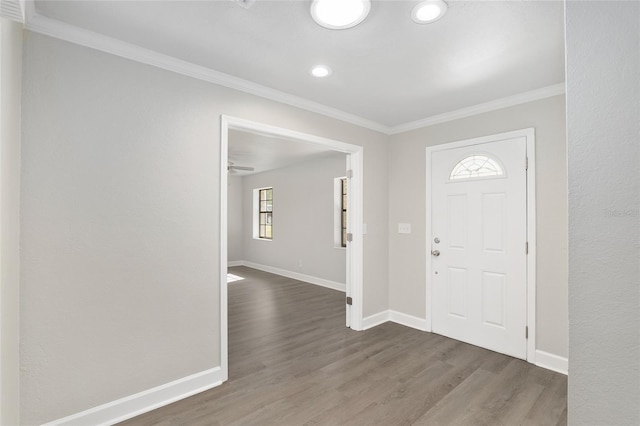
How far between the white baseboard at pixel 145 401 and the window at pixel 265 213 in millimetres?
5356

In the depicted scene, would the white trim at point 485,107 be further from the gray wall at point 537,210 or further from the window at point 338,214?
the window at point 338,214

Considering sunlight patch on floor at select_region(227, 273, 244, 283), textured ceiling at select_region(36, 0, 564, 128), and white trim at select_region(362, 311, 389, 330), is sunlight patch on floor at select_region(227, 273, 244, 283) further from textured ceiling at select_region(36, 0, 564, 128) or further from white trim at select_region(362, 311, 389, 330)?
textured ceiling at select_region(36, 0, 564, 128)

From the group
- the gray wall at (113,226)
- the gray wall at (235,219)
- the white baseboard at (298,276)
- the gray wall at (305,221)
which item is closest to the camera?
the gray wall at (113,226)

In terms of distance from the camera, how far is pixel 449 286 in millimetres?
3410

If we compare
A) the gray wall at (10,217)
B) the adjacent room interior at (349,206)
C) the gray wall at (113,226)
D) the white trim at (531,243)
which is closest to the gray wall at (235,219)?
the adjacent room interior at (349,206)

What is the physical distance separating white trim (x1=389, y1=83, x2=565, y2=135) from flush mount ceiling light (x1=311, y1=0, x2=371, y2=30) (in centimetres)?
195

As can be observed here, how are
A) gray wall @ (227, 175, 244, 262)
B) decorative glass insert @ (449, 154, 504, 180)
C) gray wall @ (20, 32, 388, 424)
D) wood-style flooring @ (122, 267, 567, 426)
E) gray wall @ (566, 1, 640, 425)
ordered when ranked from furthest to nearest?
1. gray wall @ (227, 175, 244, 262)
2. decorative glass insert @ (449, 154, 504, 180)
3. wood-style flooring @ (122, 267, 567, 426)
4. gray wall @ (20, 32, 388, 424)
5. gray wall @ (566, 1, 640, 425)

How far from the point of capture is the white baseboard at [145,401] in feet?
6.23

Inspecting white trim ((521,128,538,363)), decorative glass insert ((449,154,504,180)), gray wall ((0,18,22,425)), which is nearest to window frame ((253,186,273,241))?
decorative glass insert ((449,154,504,180))

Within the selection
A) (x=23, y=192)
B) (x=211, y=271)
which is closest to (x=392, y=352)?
(x=211, y=271)

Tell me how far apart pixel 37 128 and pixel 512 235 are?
3733 millimetres

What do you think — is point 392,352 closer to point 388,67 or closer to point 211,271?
point 211,271

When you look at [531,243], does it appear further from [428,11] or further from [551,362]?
[428,11]

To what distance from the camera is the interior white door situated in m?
2.93
